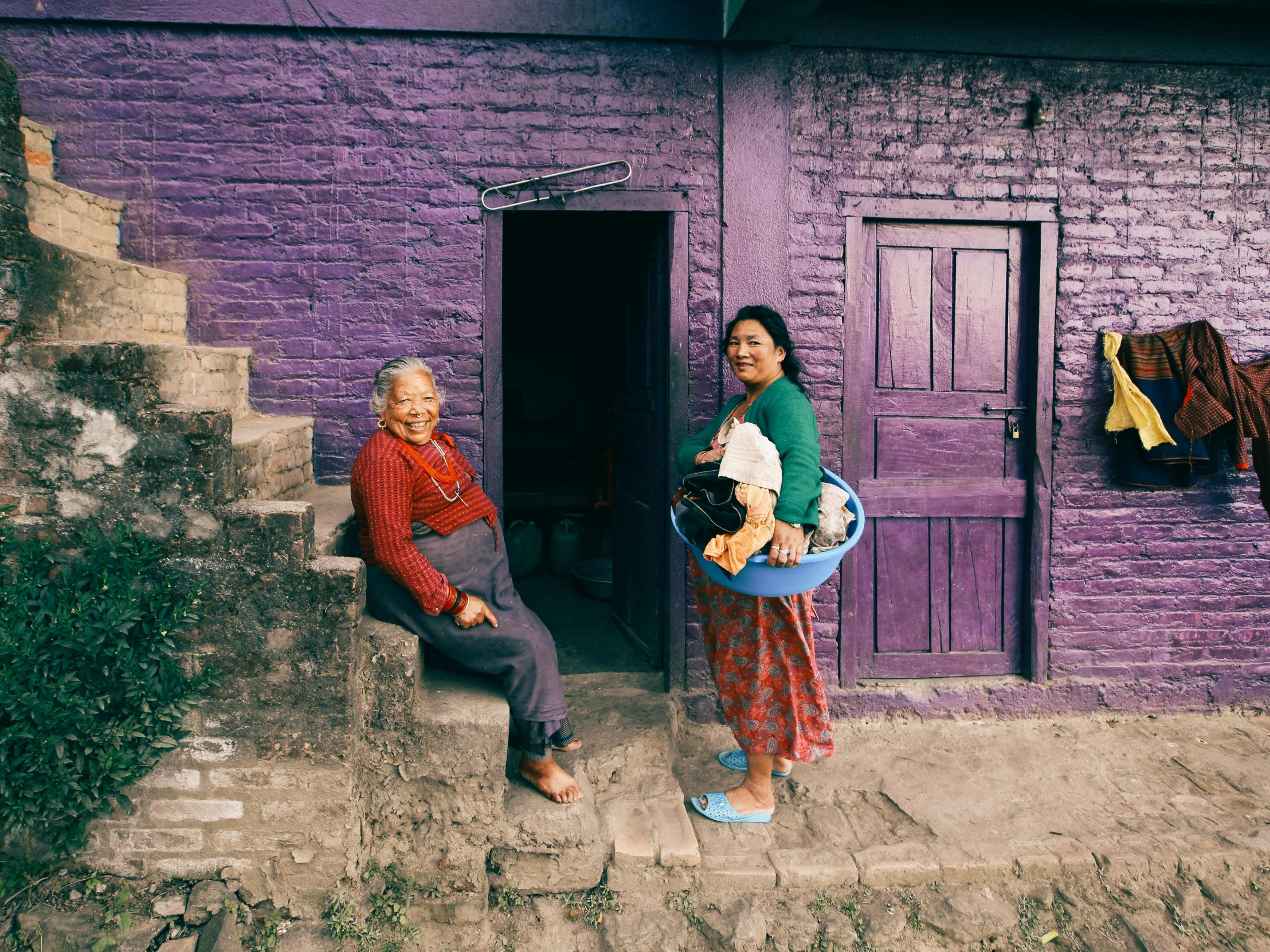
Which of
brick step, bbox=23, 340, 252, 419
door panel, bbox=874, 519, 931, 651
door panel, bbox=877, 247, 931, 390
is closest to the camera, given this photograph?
brick step, bbox=23, 340, 252, 419

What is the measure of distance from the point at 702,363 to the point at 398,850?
2.60 meters

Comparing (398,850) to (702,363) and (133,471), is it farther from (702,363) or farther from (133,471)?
(702,363)

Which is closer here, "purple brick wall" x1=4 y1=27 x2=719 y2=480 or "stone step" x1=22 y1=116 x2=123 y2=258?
"stone step" x1=22 y1=116 x2=123 y2=258

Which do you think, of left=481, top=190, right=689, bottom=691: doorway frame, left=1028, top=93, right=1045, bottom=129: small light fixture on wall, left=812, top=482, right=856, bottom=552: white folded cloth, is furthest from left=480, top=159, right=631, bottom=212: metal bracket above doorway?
left=1028, top=93, right=1045, bottom=129: small light fixture on wall

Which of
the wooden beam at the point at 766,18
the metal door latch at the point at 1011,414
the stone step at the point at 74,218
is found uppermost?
the wooden beam at the point at 766,18

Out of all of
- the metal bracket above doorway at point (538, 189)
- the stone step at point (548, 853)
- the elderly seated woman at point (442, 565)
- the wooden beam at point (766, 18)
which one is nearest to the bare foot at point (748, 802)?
the stone step at point (548, 853)

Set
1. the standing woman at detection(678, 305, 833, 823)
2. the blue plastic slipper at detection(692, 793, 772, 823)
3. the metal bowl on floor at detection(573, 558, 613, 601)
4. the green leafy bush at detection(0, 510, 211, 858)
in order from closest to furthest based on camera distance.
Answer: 1. the green leafy bush at detection(0, 510, 211, 858)
2. the standing woman at detection(678, 305, 833, 823)
3. the blue plastic slipper at detection(692, 793, 772, 823)
4. the metal bowl on floor at detection(573, 558, 613, 601)

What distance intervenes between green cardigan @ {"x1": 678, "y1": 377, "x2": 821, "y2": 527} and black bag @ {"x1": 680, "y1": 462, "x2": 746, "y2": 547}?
17 cm

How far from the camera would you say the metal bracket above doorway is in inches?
151

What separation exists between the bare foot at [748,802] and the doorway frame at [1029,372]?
3.60 ft

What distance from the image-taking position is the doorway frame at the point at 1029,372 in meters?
4.06

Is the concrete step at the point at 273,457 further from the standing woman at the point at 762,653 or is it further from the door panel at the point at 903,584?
the door panel at the point at 903,584

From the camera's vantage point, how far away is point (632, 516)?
4578 mm

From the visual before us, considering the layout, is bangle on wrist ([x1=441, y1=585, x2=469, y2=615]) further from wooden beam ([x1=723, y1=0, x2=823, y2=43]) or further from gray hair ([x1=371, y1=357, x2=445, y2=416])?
wooden beam ([x1=723, y1=0, x2=823, y2=43])
